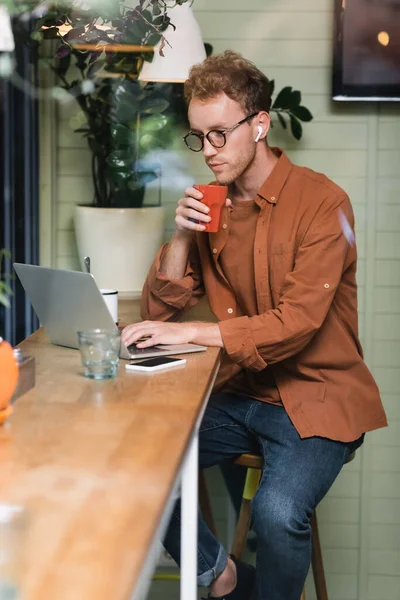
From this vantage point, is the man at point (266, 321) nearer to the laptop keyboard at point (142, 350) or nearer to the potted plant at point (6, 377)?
the laptop keyboard at point (142, 350)

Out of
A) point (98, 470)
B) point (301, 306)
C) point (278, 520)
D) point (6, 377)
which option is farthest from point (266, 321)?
point (98, 470)

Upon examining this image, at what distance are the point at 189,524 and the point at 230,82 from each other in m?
1.07

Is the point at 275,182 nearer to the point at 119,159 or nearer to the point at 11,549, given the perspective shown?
the point at 119,159

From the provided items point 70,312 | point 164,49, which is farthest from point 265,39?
point 70,312

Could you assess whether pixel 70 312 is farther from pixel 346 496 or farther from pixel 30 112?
pixel 346 496

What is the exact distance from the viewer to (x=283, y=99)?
291cm

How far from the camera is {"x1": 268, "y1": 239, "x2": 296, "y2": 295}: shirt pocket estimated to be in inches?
86.4

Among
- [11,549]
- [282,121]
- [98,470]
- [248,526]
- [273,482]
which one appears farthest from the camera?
[282,121]

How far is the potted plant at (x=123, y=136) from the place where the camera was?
2.82 meters

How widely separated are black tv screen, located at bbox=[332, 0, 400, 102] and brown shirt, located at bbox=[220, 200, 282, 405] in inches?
33.6

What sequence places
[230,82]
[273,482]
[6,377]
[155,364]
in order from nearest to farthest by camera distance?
[6,377], [155,364], [273,482], [230,82]

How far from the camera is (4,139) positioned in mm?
2758

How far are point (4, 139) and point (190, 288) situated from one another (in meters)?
0.83

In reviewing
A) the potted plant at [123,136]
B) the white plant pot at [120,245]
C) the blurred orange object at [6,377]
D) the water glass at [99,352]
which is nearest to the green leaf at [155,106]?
the potted plant at [123,136]
